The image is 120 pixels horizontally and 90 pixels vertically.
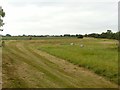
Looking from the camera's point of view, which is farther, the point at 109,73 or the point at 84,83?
the point at 109,73

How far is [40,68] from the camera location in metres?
25.0

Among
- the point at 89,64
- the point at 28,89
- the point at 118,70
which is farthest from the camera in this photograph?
the point at 89,64

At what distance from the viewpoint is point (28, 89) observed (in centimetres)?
1655

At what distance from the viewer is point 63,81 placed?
18984mm

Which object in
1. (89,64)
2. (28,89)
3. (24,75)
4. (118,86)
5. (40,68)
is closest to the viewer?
(28,89)

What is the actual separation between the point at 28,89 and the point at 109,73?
709cm

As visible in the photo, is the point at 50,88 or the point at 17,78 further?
the point at 17,78

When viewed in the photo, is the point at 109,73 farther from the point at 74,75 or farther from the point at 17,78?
the point at 17,78

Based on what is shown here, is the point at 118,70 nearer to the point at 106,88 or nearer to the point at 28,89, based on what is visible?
the point at 106,88

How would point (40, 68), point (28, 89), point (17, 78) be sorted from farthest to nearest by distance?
point (40, 68) < point (17, 78) < point (28, 89)

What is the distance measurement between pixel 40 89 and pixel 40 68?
27.6ft

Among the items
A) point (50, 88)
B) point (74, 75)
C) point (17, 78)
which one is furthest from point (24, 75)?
point (50, 88)

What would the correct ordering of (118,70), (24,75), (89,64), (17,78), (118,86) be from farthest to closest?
1. (89,64)
2. (118,70)
3. (24,75)
4. (17,78)
5. (118,86)

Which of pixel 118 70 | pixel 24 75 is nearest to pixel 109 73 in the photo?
pixel 118 70
